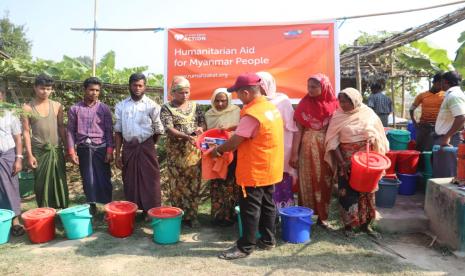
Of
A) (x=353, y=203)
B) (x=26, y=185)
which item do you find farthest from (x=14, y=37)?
(x=353, y=203)

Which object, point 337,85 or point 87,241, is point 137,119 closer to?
point 87,241

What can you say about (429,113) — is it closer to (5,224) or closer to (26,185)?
(5,224)

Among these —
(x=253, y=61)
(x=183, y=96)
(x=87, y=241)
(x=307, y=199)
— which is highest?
(x=253, y=61)

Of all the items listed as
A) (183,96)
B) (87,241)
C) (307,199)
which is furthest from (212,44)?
(87,241)

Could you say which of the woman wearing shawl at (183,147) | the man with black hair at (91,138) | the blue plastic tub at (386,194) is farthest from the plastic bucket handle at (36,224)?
the blue plastic tub at (386,194)

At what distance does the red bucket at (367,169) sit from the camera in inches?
137

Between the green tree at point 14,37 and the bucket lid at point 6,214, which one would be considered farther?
the green tree at point 14,37

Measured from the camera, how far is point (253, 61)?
5.16 metres

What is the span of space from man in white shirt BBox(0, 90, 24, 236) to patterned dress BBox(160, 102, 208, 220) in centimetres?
163

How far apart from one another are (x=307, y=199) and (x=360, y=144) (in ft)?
2.81

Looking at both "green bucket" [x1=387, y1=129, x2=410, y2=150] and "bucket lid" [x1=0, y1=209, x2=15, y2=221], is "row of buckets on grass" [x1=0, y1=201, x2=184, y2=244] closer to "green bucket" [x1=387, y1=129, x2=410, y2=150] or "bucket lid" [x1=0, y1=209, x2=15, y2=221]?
"bucket lid" [x1=0, y1=209, x2=15, y2=221]

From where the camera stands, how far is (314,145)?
3.95 m

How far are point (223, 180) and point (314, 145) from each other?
108 centimetres

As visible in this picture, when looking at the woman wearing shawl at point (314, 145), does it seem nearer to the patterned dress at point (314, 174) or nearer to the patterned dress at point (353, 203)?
the patterned dress at point (314, 174)
